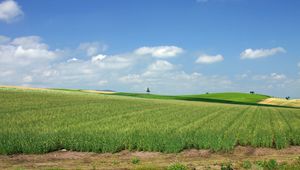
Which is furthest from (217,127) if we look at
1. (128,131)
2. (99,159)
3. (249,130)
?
(99,159)

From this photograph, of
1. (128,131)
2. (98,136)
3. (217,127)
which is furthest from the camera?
(217,127)

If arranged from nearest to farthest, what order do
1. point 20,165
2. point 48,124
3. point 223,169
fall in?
point 223,169
point 20,165
point 48,124

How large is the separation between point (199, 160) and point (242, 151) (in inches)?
172

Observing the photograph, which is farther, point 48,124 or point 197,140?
point 48,124

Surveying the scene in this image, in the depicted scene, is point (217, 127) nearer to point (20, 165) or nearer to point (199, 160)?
point (199, 160)

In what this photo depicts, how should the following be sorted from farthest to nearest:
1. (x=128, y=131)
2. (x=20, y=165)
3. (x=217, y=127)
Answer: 1. (x=217, y=127)
2. (x=128, y=131)
3. (x=20, y=165)

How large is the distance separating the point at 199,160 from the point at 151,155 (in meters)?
2.80

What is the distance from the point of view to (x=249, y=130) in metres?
29.1

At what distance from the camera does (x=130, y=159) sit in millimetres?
19906

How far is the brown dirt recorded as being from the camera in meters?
17.9

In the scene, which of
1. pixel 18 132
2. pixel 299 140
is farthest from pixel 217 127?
pixel 18 132

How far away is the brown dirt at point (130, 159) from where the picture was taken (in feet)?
58.7

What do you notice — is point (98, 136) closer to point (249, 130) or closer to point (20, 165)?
point (20, 165)

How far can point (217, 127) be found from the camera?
29.7 m
